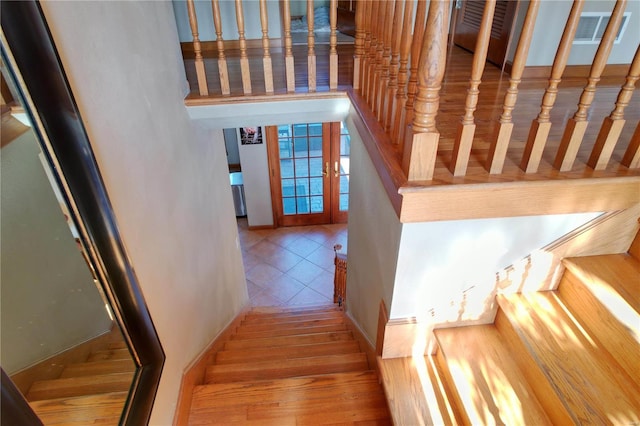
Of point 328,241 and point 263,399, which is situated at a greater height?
point 263,399

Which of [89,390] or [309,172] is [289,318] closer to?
[89,390]

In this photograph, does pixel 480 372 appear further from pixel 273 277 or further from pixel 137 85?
pixel 273 277

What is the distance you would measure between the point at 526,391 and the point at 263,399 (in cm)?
116

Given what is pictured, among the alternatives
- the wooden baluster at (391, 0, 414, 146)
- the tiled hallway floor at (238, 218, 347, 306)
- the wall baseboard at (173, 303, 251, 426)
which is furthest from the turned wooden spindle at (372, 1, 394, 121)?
the tiled hallway floor at (238, 218, 347, 306)

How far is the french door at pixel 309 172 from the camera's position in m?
5.51

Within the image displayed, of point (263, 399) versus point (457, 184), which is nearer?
point (457, 184)

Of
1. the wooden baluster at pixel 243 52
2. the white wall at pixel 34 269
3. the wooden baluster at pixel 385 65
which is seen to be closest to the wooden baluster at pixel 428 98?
the wooden baluster at pixel 385 65

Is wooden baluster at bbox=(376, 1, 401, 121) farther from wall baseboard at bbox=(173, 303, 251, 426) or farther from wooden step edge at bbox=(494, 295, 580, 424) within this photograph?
wall baseboard at bbox=(173, 303, 251, 426)

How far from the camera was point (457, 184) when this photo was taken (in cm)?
125

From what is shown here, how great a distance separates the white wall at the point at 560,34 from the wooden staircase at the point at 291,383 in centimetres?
240

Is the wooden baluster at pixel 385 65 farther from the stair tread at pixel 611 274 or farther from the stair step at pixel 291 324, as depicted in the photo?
the stair step at pixel 291 324

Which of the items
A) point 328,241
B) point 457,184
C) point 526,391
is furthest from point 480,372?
point 328,241

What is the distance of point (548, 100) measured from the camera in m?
1.20

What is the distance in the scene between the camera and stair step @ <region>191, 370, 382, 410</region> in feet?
6.02
